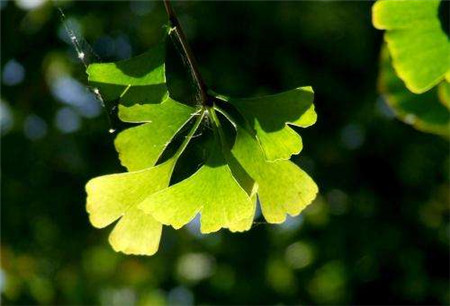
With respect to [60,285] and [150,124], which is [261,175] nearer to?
[150,124]

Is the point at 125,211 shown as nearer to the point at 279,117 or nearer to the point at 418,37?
the point at 279,117

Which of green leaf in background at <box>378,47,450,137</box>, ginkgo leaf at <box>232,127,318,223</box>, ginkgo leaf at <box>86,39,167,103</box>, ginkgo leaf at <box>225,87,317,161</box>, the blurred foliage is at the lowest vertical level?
the blurred foliage

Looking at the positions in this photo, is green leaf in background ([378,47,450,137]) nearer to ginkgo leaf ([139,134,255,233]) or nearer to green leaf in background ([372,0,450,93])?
green leaf in background ([372,0,450,93])

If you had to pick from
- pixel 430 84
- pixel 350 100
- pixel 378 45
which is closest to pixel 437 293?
pixel 350 100

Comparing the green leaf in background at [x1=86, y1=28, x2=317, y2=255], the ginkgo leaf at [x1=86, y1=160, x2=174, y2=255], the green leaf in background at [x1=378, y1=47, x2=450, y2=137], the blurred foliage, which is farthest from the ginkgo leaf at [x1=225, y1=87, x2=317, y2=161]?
the blurred foliage

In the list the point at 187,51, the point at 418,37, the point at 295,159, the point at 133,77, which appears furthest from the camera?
the point at 295,159

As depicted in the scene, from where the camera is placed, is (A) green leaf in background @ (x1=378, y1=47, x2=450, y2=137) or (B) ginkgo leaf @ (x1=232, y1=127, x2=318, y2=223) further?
(A) green leaf in background @ (x1=378, y1=47, x2=450, y2=137)

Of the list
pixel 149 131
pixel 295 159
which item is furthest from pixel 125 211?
pixel 295 159
